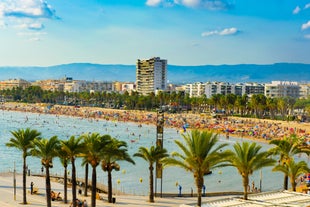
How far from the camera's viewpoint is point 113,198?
26438mm

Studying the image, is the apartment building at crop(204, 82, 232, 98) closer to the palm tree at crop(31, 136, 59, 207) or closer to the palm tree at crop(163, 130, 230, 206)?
the palm tree at crop(31, 136, 59, 207)

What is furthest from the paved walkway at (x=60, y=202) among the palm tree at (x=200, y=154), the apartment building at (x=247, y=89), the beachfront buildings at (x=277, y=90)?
the apartment building at (x=247, y=89)

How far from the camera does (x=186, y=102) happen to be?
135750mm

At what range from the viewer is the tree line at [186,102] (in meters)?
115

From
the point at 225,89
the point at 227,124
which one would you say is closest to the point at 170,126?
the point at 227,124

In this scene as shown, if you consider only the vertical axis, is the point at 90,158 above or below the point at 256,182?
above

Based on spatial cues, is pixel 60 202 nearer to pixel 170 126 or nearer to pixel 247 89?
pixel 170 126

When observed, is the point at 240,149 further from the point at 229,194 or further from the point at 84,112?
the point at 84,112

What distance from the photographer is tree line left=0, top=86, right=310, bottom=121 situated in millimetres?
114594

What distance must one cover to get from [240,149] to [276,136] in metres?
55.5

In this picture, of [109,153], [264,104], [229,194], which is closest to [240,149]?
[109,153]

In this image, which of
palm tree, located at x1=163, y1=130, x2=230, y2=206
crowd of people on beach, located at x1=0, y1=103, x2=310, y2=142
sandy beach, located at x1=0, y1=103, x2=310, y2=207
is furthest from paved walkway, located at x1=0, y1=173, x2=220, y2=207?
crowd of people on beach, located at x1=0, y1=103, x2=310, y2=142

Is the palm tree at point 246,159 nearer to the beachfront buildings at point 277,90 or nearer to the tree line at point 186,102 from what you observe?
the tree line at point 186,102

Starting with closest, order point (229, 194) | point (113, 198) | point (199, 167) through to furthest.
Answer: point (199, 167)
point (113, 198)
point (229, 194)
